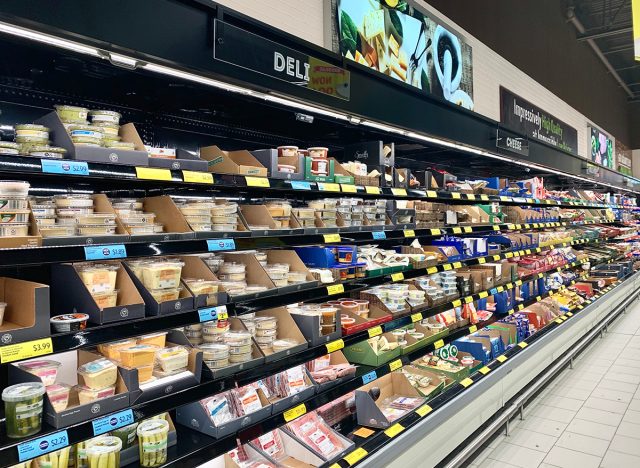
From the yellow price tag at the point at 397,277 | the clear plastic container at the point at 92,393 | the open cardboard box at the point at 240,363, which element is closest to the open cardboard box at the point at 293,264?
the open cardboard box at the point at 240,363

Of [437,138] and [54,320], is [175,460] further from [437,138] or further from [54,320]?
[437,138]

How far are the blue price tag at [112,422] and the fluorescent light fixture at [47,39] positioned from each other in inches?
47.8

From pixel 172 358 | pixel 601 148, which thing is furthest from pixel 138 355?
pixel 601 148

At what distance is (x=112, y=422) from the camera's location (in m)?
1.52

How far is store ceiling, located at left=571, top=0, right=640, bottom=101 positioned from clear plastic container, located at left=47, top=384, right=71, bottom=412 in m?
10.6

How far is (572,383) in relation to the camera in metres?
4.94

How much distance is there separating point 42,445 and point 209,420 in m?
0.66

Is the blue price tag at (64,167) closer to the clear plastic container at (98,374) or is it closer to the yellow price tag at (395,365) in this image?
the clear plastic container at (98,374)

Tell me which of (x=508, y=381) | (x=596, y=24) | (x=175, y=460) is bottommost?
(x=508, y=381)

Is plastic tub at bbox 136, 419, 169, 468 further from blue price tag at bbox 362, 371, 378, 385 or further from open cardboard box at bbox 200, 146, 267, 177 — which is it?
blue price tag at bbox 362, 371, 378, 385

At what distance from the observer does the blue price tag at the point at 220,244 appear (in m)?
1.97

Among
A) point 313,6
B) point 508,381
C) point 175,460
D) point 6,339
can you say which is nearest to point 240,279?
point 175,460

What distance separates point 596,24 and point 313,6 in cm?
1027

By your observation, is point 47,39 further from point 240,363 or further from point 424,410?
point 424,410
